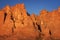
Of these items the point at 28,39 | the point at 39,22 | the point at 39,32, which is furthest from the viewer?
the point at 39,22

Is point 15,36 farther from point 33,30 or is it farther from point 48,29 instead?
point 48,29

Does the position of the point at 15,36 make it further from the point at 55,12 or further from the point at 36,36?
the point at 55,12

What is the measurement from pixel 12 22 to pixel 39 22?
14107mm

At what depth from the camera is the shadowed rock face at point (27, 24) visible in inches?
4308

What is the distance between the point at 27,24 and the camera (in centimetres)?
11294

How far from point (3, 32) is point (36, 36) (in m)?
13.2

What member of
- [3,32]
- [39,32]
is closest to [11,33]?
[3,32]

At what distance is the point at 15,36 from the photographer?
10638 centimetres

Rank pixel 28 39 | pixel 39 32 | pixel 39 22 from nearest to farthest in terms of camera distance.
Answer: pixel 28 39, pixel 39 32, pixel 39 22

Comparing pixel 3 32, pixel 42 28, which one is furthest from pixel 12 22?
pixel 42 28

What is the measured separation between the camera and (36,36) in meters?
110

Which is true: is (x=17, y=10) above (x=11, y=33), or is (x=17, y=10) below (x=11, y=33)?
above

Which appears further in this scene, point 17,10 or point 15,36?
point 17,10

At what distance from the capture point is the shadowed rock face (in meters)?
109
